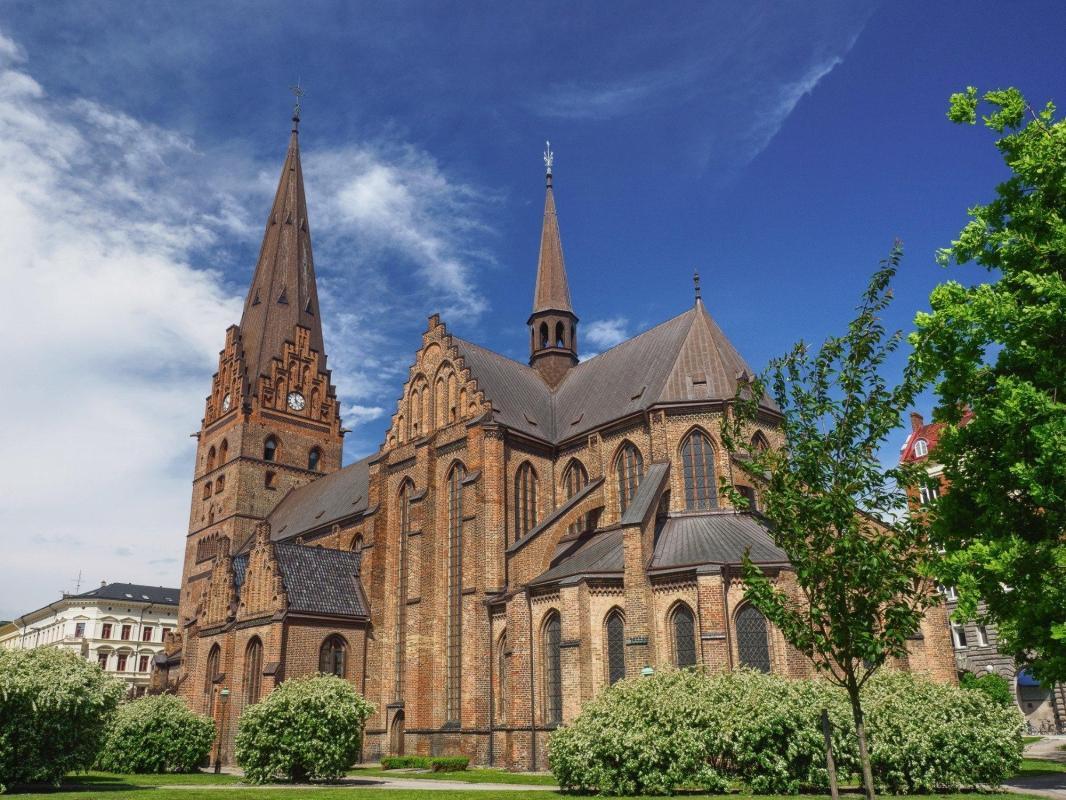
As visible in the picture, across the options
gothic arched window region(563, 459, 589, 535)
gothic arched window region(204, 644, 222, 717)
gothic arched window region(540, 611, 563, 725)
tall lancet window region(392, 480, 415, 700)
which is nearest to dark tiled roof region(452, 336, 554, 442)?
gothic arched window region(563, 459, 589, 535)

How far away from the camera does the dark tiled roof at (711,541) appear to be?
1152 inches

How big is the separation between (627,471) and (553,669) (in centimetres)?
962

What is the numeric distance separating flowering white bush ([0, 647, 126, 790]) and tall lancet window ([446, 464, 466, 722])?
15956 millimetres

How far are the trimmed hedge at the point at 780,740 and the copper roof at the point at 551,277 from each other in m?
31.1

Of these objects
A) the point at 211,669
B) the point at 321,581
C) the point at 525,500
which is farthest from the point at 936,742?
the point at 211,669

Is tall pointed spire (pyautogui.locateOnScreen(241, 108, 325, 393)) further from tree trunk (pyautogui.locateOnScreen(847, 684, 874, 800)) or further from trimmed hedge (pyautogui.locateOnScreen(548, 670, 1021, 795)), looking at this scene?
tree trunk (pyautogui.locateOnScreen(847, 684, 874, 800))

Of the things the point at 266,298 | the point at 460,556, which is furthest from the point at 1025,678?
the point at 266,298

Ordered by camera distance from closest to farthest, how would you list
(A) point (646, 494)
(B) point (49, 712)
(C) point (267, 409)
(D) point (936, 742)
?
1. (D) point (936, 742)
2. (B) point (49, 712)
3. (A) point (646, 494)
4. (C) point (267, 409)

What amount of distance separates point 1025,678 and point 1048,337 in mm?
42228

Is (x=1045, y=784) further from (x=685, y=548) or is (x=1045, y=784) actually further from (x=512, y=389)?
(x=512, y=389)

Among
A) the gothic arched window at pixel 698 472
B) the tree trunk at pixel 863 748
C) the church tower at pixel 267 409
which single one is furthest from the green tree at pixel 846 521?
the church tower at pixel 267 409

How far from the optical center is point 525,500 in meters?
37.8

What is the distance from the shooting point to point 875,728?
1870 centimetres

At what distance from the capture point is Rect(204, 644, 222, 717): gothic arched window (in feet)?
135
